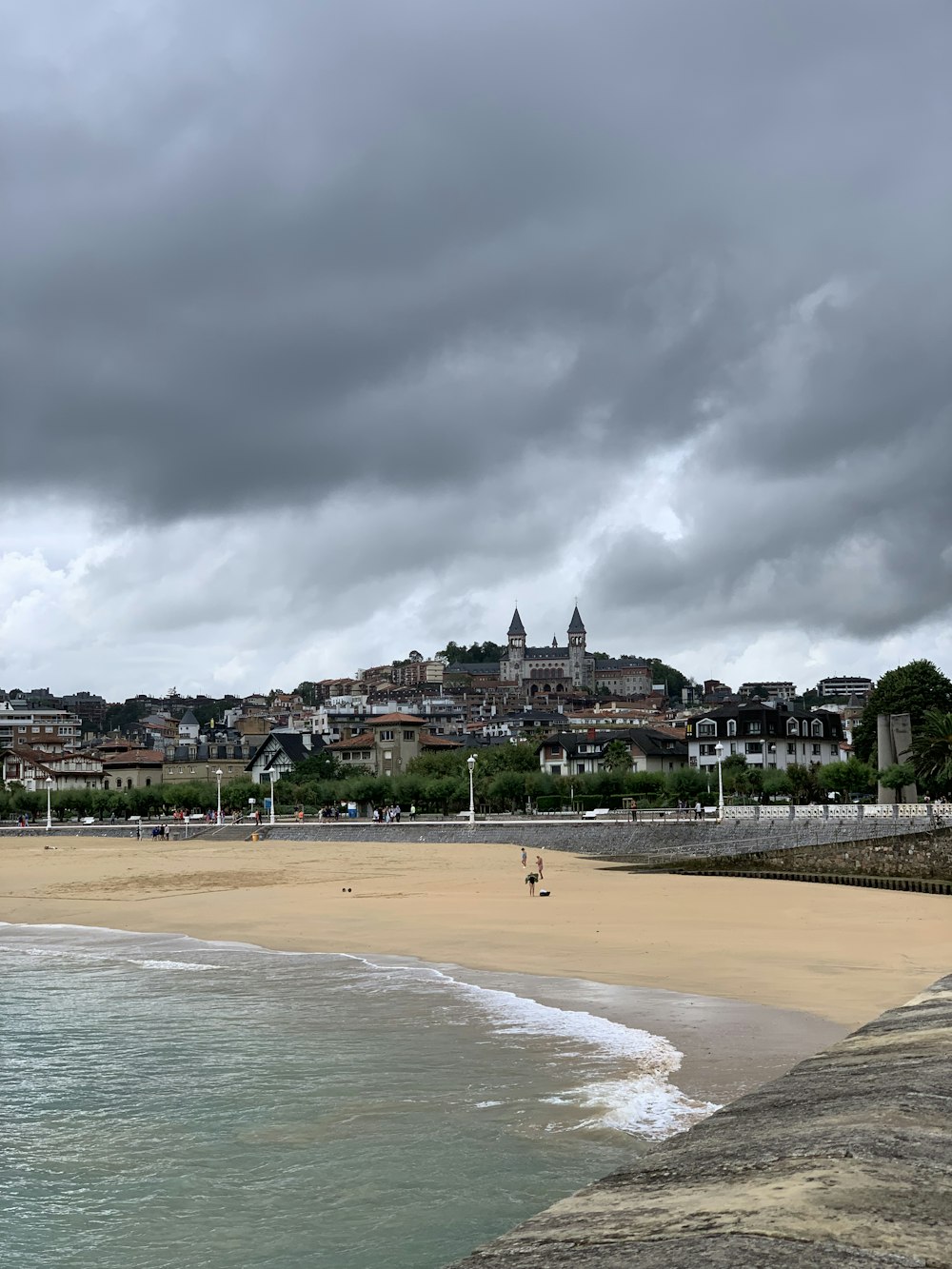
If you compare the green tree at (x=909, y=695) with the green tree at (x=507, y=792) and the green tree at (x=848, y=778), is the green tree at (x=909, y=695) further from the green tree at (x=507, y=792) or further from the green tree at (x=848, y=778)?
the green tree at (x=507, y=792)

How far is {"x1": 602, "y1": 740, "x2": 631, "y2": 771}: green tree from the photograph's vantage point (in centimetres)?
11388

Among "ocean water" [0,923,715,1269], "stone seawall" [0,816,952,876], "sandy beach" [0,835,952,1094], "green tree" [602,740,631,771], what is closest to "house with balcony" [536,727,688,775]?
"green tree" [602,740,631,771]

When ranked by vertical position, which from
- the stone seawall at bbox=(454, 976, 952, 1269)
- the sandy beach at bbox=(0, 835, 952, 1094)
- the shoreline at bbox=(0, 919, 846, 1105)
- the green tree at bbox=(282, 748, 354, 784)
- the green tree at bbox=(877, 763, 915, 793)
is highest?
the green tree at bbox=(282, 748, 354, 784)

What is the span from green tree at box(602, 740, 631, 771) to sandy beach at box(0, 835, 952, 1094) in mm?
51757

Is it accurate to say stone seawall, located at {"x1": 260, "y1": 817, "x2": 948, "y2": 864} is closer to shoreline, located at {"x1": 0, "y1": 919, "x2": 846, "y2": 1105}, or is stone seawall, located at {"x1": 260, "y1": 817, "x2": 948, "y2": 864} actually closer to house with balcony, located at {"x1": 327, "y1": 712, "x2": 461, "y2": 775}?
shoreline, located at {"x1": 0, "y1": 919, "x2": 846, "y2": 1105}

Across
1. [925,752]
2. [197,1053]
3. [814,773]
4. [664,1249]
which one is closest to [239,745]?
[814,773]

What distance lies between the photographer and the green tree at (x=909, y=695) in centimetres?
9069

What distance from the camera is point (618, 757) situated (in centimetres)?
11544

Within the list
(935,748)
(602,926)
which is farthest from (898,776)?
(602,926)

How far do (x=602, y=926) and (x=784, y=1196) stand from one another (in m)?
25.9

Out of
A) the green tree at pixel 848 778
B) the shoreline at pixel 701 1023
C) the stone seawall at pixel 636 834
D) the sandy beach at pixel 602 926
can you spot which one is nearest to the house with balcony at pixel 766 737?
the green tree at pixel 848 778

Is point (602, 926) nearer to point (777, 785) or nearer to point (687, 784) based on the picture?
point (777, 785)

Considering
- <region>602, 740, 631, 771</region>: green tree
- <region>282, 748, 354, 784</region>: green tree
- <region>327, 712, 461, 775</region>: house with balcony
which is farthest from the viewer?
<region>327, 712, 461, 775</region>: house with balcony

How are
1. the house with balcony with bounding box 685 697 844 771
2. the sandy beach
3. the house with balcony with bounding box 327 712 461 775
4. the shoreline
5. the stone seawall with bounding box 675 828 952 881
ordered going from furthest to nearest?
the house with balcony with bounding box 327 712 461 775 → the house with balcony with bounding box 685 697 844 771 → the stone seawall with bounding box 675 828 952 881 → the sandy beach → the shoreline
